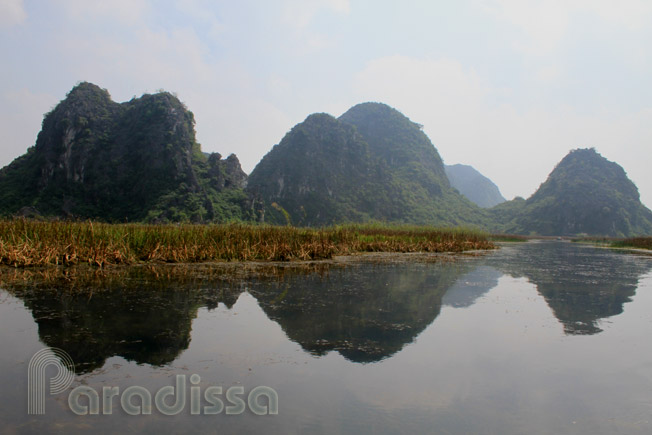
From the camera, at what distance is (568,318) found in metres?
6.94

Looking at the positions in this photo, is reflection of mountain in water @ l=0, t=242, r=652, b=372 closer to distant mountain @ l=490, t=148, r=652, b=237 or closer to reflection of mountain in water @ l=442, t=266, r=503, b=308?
reflection of mountain in water @ l=442, t=266, r=503, b=308

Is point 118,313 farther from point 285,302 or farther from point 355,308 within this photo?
point 355,308

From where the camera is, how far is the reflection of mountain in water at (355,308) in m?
5.23

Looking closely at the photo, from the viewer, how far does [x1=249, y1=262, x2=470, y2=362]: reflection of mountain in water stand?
523cm

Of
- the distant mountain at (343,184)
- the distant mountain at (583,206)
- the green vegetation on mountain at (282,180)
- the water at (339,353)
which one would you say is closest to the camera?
the water at (339,353)

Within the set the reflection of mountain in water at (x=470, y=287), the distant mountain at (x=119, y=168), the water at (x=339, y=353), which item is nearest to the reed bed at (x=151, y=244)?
the water at (x=339, y=353)

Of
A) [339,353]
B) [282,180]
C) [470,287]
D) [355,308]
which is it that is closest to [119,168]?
[282,180]

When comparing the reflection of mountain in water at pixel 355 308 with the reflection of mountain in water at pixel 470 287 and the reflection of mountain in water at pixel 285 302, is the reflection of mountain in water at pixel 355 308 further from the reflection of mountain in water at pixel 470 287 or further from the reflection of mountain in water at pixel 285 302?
the reflection of mountain in water at pixel 470 287

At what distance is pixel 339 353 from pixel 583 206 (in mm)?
123480

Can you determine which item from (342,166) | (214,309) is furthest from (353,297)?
(342,166)

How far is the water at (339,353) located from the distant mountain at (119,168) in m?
48.0

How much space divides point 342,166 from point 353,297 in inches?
4046

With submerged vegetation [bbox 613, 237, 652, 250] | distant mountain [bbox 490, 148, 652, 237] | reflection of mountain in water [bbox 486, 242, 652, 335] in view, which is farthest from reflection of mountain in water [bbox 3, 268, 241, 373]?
distant mountain [bbox 490, 148, 652, 237]

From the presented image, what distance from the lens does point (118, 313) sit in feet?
19.8
